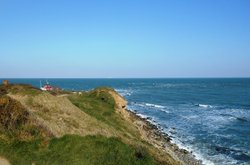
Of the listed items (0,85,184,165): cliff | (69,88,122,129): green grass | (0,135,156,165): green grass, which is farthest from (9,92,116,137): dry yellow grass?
(69,88,122,129): green grass

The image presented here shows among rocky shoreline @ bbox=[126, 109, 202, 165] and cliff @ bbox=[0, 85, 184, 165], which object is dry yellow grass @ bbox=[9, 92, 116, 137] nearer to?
cliff @ bbox=[0, 85, 184, 165]

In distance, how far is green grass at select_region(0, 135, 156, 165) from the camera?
26.2 meters

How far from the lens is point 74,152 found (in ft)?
88.5

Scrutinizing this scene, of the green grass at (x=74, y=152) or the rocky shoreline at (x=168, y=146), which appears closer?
the green grass at (x=74, y=152)

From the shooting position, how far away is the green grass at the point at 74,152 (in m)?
26.2

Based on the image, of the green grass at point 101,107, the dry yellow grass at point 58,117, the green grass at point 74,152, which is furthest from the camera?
the green grass at point 101,107

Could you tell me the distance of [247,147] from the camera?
51438 mm

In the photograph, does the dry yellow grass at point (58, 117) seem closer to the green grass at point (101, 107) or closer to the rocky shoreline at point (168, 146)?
the green grass at point (101, 107)

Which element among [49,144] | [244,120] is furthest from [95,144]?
[244,120]

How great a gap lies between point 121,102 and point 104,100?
389 centimetres

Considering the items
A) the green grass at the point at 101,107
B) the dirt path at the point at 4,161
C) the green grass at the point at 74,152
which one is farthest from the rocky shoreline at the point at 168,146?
the dirt path at the point at 4,161

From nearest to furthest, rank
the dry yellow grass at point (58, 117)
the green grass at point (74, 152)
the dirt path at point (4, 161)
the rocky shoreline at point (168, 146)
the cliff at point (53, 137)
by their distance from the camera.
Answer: the dirt path at point (4, 161)
the green grass at point (74, 152)
the cliff at point (53, 137)
the dry yellow grass at point (58, 117)
the rocky shoreline at point (168, 146)

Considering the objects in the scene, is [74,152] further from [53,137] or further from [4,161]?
[4,161]

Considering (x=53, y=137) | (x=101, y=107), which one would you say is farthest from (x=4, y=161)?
(x=101, y=107)
